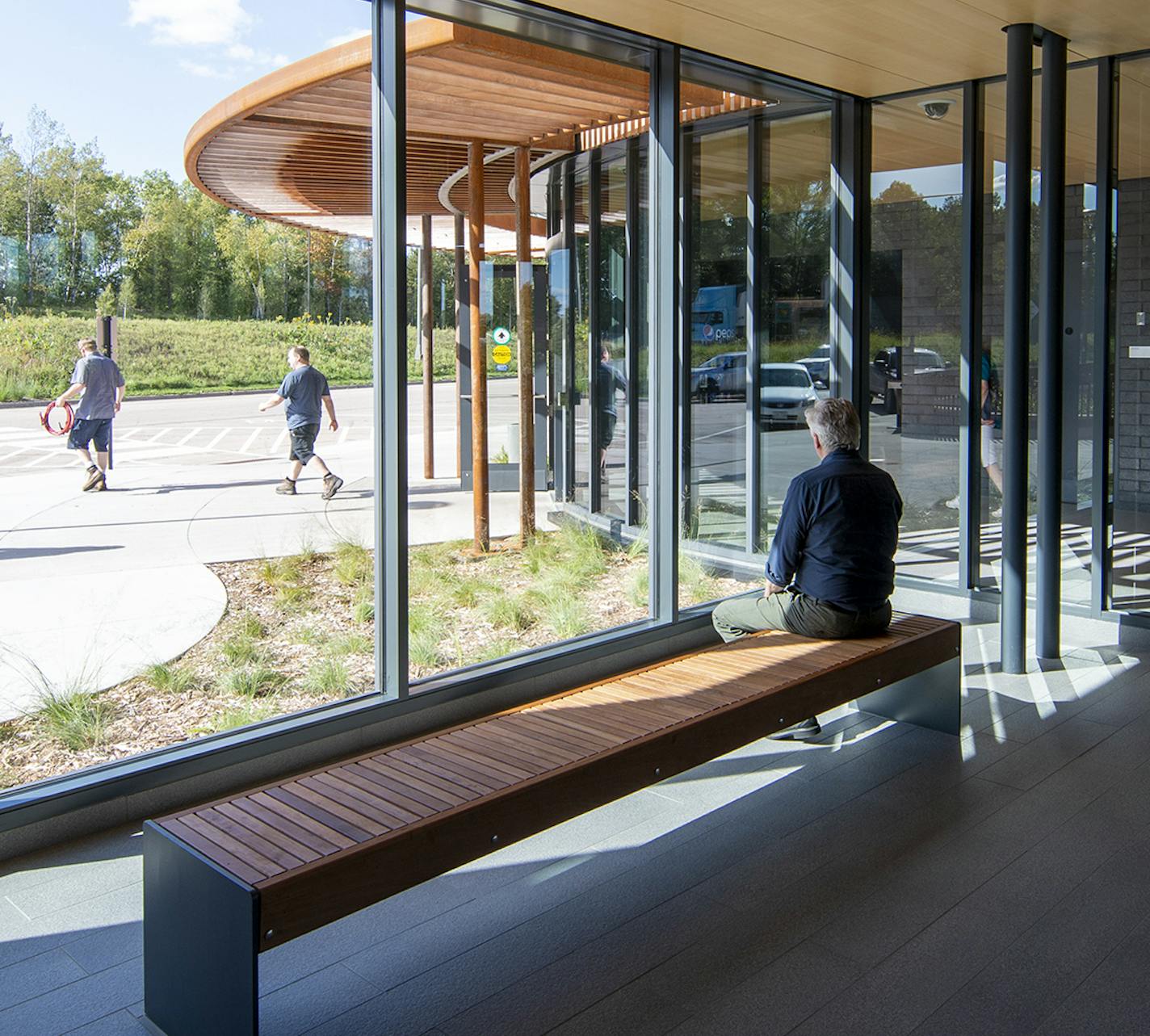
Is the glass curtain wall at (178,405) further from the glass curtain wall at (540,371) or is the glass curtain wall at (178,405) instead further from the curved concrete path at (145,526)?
Result: the glass curtain wall at (540,371)

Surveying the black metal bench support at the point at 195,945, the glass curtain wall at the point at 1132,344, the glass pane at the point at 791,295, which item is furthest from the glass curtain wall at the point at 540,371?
the glass curtain wall at the point at 1132,344

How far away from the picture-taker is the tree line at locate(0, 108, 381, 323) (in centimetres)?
399

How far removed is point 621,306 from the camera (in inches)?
283

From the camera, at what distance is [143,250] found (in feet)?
14.3

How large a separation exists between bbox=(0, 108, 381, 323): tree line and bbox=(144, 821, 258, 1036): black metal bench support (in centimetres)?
204

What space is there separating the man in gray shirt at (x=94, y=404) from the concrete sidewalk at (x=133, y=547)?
64mm

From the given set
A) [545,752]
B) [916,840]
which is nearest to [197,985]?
[545,752]

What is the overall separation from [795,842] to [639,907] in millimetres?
721

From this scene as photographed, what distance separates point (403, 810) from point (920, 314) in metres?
5.28

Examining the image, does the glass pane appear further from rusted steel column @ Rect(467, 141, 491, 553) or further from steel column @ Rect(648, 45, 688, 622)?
rusted steel column @ Rect(467, 141, 491, 553)

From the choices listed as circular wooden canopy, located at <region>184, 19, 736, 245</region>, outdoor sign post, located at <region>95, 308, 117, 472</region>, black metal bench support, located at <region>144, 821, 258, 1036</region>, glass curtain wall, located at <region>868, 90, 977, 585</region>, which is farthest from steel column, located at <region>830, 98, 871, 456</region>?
black metal bench support, located at <region>144, 821, 258, 1036</region>

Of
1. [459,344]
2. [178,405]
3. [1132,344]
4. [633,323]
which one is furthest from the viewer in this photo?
[633,323]

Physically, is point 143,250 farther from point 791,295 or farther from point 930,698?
point 791,295

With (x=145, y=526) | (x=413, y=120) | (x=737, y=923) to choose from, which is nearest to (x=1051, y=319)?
(x=413, y=120)
